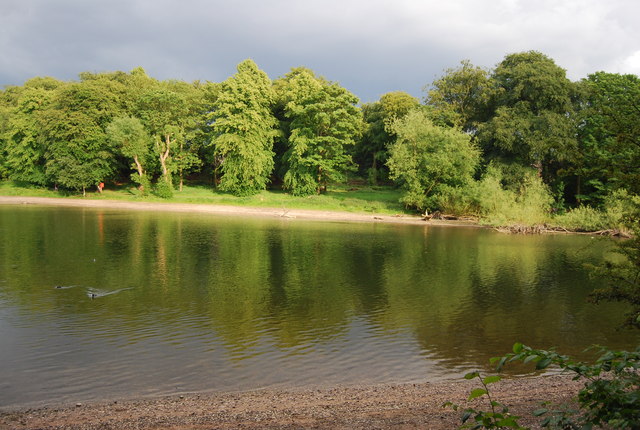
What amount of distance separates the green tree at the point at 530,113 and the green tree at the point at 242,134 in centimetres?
2853

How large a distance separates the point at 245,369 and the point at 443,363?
201 inches

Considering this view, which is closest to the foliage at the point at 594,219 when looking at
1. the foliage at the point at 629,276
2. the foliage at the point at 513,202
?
the foliage at the point at 513,202

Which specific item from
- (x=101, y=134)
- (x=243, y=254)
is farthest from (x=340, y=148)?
(x=243, y=254)

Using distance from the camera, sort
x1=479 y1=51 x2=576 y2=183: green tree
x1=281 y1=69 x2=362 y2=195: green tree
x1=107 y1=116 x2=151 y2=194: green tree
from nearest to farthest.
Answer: x1=479 y1=51 x2=576 y2=183: green tree < x1=107 y1=116 x2=151 y2=194: green tree < x1=281 y1=69 x2=362 y2=195: green tree

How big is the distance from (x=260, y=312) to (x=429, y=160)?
4238cm

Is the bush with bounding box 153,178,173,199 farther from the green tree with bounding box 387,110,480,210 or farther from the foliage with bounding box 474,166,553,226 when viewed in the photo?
the foliage with bounding box 474,166,553,226

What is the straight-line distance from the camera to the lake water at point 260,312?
1124cm

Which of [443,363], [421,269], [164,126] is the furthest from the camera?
[164,126]

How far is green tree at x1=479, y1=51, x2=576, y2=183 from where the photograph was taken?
54.2 m

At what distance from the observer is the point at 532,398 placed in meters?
9.34

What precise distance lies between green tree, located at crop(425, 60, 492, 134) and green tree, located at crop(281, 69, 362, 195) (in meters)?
11.0

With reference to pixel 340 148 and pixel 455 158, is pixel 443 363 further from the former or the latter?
pixel 340 148

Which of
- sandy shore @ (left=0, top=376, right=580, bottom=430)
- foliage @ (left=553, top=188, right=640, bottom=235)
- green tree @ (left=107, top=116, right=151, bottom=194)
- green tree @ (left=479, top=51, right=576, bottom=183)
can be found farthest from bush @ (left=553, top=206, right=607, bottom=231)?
green tree @ (left=107, top=116, right=151, bottom=194)

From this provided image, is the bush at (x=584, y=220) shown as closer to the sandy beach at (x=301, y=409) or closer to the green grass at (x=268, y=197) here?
the green grass at (x=268, y=197)
